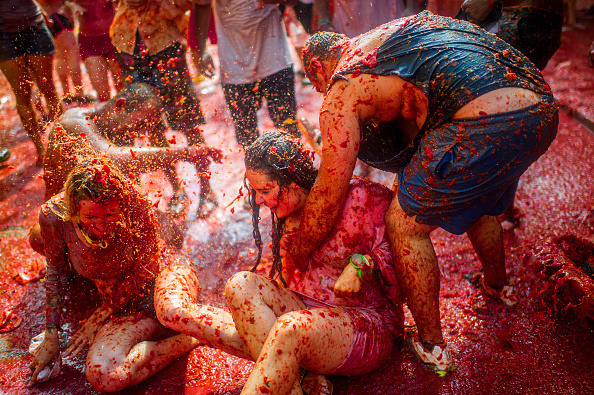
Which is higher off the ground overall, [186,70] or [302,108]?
[186,70]

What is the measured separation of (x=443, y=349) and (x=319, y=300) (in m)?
0.70

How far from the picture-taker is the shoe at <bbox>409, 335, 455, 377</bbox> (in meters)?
2.27

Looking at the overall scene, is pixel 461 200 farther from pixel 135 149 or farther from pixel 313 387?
pixel 135 149

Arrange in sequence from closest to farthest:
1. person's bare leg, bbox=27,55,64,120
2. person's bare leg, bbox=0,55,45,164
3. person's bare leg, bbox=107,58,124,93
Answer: person's bare leg, bbox=0,55,45,164 → person's bare leg, bbox=27,55,64,120 → person's bare leg, bbox=107,58,124,93

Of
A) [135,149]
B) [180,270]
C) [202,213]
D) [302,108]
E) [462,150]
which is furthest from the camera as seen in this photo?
[302,108]

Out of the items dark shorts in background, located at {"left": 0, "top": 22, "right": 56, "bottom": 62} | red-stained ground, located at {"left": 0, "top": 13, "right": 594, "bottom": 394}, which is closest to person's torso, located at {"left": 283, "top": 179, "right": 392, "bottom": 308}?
red-stained ground, located at {"left": 0, "top": 13, "right": 594, "bottom": 394}

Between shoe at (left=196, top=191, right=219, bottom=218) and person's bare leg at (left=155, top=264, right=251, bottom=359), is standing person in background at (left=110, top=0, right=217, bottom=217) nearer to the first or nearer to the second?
shoe at (left=196, top=191, right=219, bottom=218)

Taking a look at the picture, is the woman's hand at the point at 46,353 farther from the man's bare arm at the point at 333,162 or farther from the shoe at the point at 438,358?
the shoe at the point at 438,358

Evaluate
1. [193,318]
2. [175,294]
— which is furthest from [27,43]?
[193,318]

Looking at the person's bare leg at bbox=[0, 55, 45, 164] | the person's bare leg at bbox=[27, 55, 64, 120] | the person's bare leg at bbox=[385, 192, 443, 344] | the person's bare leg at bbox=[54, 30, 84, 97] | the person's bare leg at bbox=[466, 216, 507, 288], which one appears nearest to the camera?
the person's bare leg at bbox=[385, 192, 443, 344]

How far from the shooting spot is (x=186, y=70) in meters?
4.33

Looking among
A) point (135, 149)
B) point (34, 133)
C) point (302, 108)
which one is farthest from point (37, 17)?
point (302, 108)

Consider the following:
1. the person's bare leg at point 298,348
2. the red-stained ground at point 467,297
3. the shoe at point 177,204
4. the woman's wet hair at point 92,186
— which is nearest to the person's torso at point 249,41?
the red-stained ground at point 467,297

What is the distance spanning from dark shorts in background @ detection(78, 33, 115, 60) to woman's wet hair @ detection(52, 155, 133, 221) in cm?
343
